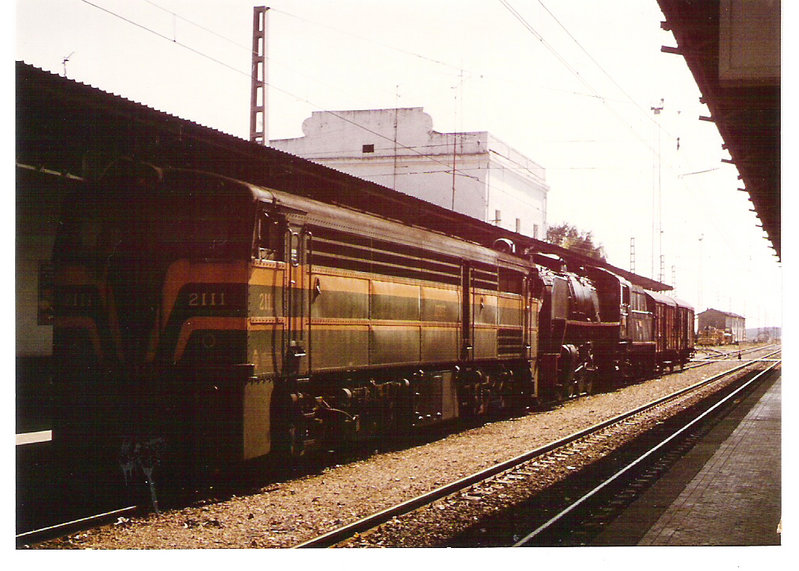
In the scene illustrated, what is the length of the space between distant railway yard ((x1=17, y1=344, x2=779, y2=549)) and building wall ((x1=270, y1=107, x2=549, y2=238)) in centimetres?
671

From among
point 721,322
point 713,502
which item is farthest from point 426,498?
point 721,322

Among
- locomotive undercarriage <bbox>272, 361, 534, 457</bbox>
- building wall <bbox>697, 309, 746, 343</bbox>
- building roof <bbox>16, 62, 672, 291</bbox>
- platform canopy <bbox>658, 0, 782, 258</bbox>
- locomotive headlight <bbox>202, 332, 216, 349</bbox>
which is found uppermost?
platform canopy <bbox>658, 0, 782, 258</bbox>

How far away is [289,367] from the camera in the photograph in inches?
340

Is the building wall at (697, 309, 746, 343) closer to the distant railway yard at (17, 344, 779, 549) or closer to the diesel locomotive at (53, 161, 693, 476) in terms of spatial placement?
the distant railway yard at (17, 344, 779, 549)

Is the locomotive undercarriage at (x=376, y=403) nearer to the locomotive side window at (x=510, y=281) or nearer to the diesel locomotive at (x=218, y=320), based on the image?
the diesel locomotive at (x=218, y=320)

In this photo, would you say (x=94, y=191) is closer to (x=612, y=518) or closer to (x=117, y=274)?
(x=117, y=274)

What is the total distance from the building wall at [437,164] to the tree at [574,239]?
43465 mm

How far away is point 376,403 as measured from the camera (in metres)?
11.0

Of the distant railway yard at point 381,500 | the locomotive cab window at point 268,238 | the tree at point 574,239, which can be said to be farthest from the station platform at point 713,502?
the tree at point 574,239

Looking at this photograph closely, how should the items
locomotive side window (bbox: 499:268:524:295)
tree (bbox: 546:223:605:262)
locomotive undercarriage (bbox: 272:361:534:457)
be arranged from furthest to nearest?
tree (bbox: 546:223:605:262) < locomotive side window (bbox: 499:268:524:295) < locomotive undercarriage (bbox: 272:361:534:457)

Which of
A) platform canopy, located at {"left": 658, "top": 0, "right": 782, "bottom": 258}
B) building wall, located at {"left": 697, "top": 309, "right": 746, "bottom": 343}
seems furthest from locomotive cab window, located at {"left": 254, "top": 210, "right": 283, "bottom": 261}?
building wall, located at {"left": 697, "top": 309, "right": 746, "bottom": 343}

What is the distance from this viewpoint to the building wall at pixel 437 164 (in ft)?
61.3

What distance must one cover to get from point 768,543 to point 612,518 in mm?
1437

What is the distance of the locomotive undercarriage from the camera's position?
8.82 meters
